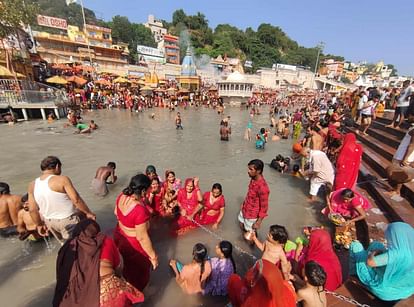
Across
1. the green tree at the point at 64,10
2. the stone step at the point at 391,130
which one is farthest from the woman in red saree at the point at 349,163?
the green tree at the point at 64,10

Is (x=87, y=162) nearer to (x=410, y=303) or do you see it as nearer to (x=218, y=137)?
(x=218, y=137)

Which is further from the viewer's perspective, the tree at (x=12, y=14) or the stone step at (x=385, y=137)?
the tree at (x=12, y=14)

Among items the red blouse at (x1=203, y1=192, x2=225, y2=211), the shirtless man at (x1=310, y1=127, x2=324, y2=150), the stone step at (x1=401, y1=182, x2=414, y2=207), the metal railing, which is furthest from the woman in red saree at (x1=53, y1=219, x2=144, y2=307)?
the metal railing

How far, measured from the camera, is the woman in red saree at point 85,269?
187 cm

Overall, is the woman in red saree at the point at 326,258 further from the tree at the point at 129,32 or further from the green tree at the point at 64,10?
the green tree at the point at 64,10

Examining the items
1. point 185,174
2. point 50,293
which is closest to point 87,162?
point 185,174

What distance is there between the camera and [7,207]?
3.93 m

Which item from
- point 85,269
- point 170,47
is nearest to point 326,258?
point 85,269

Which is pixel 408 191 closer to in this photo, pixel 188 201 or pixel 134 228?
pixel 188 201

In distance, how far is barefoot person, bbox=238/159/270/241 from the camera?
136 inches

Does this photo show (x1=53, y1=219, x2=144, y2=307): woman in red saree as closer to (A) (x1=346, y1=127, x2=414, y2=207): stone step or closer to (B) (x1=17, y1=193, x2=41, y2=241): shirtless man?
(B) (x1=17, y1=193, x2=41, y2=241): shirtless man

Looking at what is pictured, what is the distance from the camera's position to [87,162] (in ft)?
29.9

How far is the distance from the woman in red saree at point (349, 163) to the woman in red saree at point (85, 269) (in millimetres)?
4229

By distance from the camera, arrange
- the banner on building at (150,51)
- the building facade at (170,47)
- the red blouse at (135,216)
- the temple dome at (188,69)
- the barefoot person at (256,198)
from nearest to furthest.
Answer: the red blouse at (135,216)
the barefoot person at (256,198)
the temple dome at (188,69)
the banner on building at (150,51)
the building facade at (170,47)
